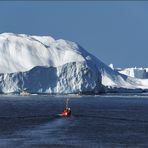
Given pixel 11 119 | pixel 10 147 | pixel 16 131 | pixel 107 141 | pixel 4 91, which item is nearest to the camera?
pixel 10 147

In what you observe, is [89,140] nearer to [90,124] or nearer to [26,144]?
[26,144]

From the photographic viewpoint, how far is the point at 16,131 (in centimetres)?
7331

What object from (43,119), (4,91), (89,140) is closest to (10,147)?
(89,140)

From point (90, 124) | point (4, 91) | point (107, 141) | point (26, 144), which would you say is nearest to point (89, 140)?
point (107, 141)

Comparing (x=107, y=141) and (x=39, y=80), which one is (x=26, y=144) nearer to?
(x=107, y=141)

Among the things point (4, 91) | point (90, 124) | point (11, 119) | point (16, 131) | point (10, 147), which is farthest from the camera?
point (4, 91)

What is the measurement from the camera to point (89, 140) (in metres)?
66.1

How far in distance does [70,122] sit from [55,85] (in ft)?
363

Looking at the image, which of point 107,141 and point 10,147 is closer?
point 10,147

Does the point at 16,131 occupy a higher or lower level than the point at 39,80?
lower

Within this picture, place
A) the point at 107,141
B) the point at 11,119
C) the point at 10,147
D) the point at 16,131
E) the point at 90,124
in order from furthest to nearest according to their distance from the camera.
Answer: the point at 11,119
the point at 90,124
the point at 16,131
the point at 107,141
the point at 10,147

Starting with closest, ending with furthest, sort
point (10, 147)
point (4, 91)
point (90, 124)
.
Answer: point (10, 147)
point (90, 124)
point (4, 91)

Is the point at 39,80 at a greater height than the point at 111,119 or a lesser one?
greater

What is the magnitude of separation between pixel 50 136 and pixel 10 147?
9.77 meters
